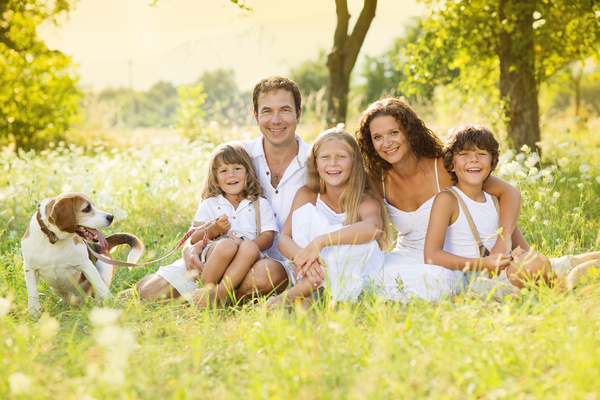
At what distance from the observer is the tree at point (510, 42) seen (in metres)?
7.64

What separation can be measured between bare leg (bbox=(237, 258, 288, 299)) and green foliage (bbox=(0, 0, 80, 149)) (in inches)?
443

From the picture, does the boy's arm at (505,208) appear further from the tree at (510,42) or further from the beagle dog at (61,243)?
the tree at (510,42)

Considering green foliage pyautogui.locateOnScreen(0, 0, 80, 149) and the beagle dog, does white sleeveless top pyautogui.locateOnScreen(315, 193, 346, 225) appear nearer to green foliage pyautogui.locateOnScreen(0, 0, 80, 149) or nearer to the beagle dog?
the beagle dog

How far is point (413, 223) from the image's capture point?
158 inches

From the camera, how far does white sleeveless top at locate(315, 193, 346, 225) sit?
3.73m

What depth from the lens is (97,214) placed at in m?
3.58

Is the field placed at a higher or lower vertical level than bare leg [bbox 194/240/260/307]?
lower

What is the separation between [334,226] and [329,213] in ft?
0.80

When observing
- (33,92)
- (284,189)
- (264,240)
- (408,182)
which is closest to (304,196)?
(284,189)

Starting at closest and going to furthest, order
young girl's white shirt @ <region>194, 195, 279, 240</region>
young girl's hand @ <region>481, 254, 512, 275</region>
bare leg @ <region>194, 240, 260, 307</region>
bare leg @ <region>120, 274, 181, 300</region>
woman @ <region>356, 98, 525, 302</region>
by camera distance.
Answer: young girl's hand @ <region>481, 254, 512, 275</region>
bare leg @ <region>194, 240, 260, 307</region>
woman @ <region>356, 98, 525, 302</region>
bare leg @ <region>120, 274, 181, 300</region>
young girl's white shirt @ <region>194, 195, 279, 240</region>

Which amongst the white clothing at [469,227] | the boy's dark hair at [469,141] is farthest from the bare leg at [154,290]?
the boy's dark hair at [469,141]

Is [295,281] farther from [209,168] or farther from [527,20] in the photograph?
[527,20]

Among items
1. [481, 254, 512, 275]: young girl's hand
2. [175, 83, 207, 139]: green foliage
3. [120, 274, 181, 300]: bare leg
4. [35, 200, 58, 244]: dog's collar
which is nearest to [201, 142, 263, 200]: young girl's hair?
A: [120, 274, 181, 300]: bare leg

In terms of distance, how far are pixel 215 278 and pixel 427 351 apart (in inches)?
66.4
